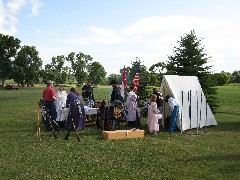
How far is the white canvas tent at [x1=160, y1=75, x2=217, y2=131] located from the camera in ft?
47.9

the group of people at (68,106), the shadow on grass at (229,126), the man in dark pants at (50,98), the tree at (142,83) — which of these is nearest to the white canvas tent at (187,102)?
the shadow on grass at (229,126)

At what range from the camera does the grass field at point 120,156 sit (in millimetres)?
7918

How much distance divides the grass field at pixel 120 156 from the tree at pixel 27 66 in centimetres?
7141

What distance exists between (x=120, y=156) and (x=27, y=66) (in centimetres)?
8155

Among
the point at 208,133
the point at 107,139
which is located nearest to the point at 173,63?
the point at 208,133

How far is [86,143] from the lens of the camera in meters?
11.3

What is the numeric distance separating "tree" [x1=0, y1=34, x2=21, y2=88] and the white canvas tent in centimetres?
6866

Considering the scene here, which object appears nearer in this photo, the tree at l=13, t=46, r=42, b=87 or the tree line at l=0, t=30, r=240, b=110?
the tree line at l=0, t=30, r=240, b=110

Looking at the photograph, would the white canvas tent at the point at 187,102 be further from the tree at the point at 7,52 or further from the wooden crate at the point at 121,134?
the tree at the point at 7,52

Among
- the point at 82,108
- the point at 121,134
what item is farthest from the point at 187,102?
the point at 82,108

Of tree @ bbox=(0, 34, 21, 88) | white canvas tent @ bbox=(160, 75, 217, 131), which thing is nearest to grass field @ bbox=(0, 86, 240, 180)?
white canvas tent @ bbox=(160, 75, 217, 131)

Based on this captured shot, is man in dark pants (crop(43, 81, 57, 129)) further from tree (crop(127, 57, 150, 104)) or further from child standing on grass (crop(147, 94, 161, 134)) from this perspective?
tree (crop(127, 57, 150, 104))

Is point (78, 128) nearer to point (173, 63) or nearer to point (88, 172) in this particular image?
point (88, 172)

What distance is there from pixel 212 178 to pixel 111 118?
704cm
